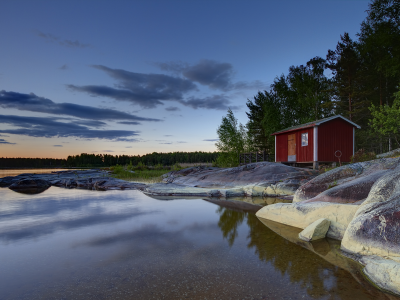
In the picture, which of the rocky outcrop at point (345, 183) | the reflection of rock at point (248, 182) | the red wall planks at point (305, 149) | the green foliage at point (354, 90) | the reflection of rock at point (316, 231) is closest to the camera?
the reflection of rock at point (316, 231)

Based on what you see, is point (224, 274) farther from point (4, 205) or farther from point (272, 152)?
A: point (272, 152)

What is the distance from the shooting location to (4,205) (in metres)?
8.84

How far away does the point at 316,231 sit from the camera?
4648 mm

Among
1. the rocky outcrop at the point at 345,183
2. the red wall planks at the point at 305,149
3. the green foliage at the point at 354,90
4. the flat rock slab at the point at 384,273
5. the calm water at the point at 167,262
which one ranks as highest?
the green foliage at the point at 354,90

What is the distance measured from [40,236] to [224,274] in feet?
13.3

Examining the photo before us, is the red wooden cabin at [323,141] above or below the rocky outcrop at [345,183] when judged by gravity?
above

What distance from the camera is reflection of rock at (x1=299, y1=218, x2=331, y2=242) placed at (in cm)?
462

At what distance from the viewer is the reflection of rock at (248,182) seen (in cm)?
1059

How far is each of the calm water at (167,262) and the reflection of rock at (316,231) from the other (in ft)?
0.61

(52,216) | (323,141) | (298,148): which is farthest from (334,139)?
(52,216)

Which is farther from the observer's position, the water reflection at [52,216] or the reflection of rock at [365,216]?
the water reflection at [52,216]

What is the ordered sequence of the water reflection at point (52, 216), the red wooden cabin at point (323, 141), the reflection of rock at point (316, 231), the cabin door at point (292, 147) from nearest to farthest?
the reflection of rock at point (316, 231), the water reflection at point (52, 216), the red wooden cabin at point (323, 141), the cabin door at point (292, 147)

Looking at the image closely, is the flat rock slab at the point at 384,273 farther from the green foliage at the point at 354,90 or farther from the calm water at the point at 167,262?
the green foliage at the point at 354,90

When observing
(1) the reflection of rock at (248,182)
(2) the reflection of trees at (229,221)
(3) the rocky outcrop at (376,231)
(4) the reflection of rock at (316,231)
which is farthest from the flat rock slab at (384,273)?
(1) the reflection of rock at (248,182)
